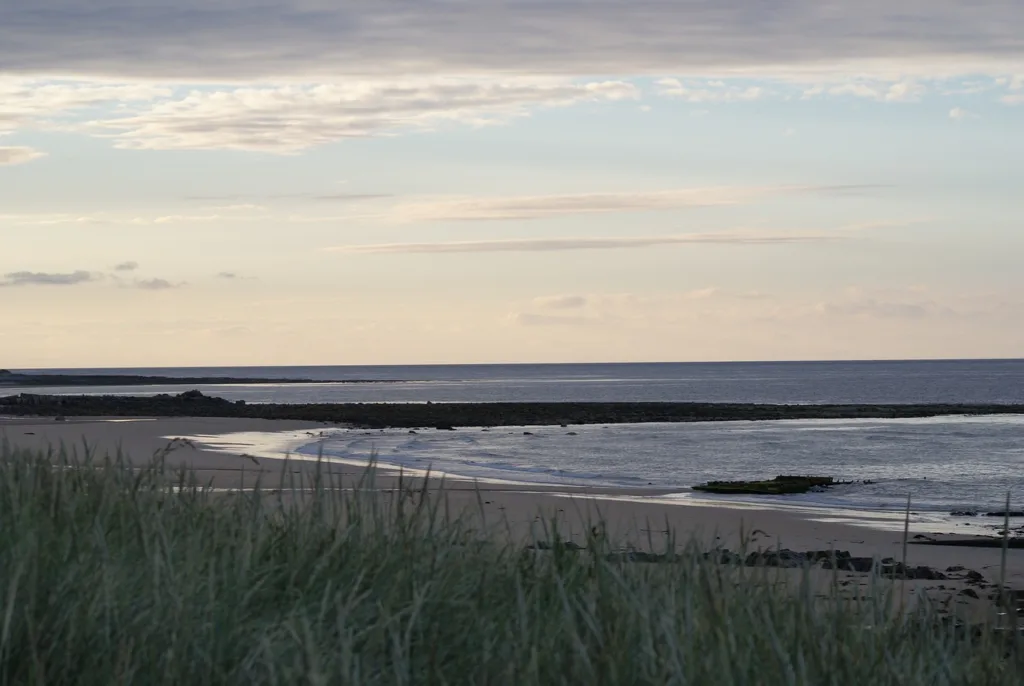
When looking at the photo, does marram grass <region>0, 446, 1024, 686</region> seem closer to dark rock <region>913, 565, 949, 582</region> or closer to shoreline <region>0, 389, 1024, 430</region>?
dark rock <region>913, 565, 949, 582</region>

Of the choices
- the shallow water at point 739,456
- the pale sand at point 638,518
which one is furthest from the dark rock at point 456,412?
the pale sand at point 638,518

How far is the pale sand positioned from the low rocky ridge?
1668 centimetres

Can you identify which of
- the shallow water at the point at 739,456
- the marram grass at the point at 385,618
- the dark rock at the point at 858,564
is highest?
the marram grass at the point at 385,618

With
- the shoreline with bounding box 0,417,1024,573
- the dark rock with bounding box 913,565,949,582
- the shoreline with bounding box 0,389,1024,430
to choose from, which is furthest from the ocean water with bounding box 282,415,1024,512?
the dark rock with bounding box 913,565,949,582

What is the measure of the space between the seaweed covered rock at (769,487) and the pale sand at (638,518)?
1504 millimetres

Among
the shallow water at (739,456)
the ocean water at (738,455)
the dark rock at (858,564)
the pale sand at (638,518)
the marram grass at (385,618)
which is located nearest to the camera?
the marram grass at (385,618)

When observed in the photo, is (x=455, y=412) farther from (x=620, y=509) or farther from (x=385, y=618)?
(x=385, y=618)

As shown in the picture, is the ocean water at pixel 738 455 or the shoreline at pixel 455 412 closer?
the ocean water at pixel 738 455

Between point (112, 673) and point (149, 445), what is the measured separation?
82.7 ft

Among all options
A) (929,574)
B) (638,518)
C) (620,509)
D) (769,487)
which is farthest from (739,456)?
(929,574)

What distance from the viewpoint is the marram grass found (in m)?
4.73

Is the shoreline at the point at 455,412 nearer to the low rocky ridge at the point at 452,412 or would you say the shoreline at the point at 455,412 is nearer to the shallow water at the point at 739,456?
the low rocky ridge at the point at 452,412

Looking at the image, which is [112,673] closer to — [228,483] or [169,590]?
[169,590]

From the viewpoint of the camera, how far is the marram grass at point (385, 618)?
473cm
